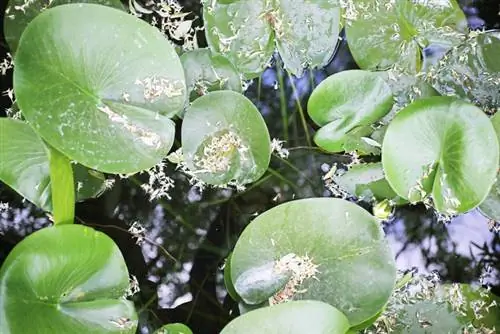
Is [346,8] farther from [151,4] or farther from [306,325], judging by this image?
[306,325]

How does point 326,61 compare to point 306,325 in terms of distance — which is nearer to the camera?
point 306,325

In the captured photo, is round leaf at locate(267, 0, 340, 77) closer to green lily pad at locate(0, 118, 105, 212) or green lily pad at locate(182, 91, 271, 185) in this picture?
green lily pad at locate(182, 91, 271, 185)

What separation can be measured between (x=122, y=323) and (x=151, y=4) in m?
0.66

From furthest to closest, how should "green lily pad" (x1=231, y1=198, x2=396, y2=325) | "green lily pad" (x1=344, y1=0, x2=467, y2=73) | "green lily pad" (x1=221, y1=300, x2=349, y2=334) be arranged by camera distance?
"green lily pad" (x1=344, y1=0, x2=467, y2=73) → "green lily pad" (x1=231, y1=198, x2=396, y2=325) → "green lily pad" (x1=221, y1=300, x2=349, y2=334)

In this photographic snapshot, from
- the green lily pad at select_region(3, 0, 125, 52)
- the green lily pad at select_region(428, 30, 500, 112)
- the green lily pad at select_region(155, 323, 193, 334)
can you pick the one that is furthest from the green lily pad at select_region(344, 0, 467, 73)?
the green lily pad at select_region(155, 323, 193, 334)

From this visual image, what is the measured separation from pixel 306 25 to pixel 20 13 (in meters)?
0.56

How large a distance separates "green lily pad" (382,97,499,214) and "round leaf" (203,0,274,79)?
31cm

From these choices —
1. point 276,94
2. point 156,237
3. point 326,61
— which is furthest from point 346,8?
point 156,237

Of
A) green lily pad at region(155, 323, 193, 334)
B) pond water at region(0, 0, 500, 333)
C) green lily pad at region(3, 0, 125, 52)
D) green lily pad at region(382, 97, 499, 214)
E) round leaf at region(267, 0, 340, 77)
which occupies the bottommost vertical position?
green lily pad at region(155, 323, 193, 334)

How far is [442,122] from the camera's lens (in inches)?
42.2

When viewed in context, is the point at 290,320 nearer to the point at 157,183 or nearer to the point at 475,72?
the point at 157,183

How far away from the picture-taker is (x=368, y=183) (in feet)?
3.99

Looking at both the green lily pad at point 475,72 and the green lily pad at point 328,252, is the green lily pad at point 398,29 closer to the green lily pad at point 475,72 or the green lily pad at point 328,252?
the green lily pad at point 475,72

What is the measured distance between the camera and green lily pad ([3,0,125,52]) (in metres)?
1.17
